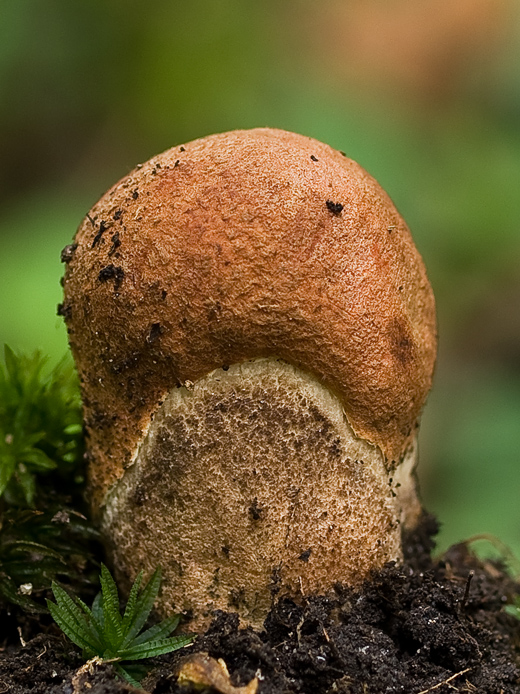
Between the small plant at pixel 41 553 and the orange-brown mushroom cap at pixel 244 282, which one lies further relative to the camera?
the small plant at pixel 41 553

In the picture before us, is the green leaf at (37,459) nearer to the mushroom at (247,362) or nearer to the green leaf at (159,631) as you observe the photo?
the mushroom at (247,362)

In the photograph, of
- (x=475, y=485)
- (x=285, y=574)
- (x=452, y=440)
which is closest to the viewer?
(x=285, y=574)

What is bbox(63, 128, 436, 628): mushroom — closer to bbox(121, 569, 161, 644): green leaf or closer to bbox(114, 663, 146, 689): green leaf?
bbox(121, 569, 161, 644): green leaf

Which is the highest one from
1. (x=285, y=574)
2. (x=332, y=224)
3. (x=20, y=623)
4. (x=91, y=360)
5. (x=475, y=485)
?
(x=475, y=485)

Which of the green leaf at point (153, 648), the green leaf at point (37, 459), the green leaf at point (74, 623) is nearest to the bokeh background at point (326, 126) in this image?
the green leaf at point (37, 459)

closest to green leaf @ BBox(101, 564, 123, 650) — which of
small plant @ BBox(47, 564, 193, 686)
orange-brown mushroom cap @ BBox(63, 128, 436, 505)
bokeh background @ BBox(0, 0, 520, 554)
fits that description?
small plant @ BBox(47, 564, 193, 686)

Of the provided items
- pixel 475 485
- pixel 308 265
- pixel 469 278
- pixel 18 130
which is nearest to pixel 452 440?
pixel 475 485

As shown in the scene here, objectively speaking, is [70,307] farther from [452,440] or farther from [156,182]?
[452,440]
